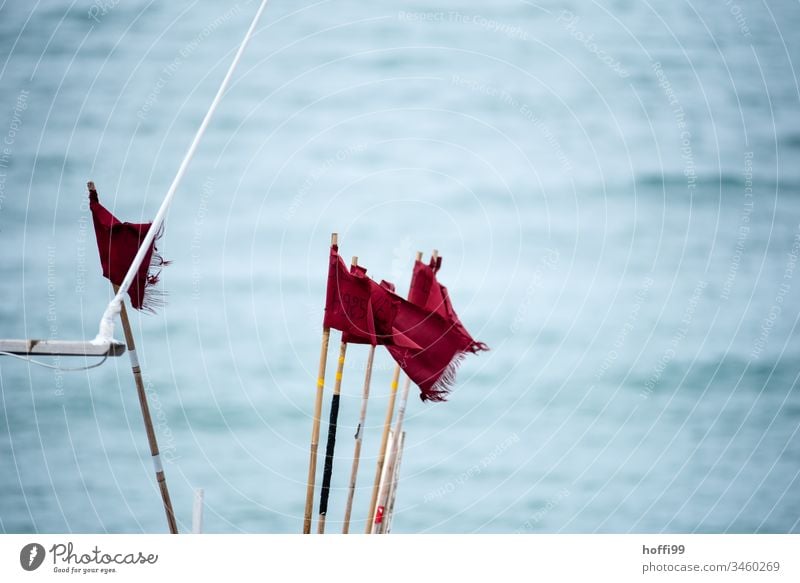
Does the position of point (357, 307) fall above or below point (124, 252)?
below

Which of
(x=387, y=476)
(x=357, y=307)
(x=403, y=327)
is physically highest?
(x=357, y=307)

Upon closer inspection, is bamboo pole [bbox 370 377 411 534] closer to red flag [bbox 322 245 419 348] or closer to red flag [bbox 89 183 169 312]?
red flag [bbox 322 245 419 348]

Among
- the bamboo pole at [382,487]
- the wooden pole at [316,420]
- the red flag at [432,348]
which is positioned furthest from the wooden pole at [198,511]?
the red flag at [432,348]

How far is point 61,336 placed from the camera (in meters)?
19.3

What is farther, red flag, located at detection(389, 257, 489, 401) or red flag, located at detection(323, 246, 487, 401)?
red flag, located at detection(389, 257, 489, 401)

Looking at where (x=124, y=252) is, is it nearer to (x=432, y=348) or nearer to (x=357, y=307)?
(x=357, y=307)

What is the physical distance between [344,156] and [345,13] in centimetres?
195

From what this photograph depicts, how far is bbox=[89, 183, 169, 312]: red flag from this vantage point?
13.3 metres

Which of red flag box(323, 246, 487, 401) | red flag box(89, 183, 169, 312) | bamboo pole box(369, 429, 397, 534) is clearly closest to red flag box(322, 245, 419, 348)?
red flag box(323, 246, 487, 401)

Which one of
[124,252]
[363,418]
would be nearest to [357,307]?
[363,418]

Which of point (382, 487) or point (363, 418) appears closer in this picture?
point (363, 418)

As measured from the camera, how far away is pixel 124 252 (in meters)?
13.4

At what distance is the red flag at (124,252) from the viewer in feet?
43.7
